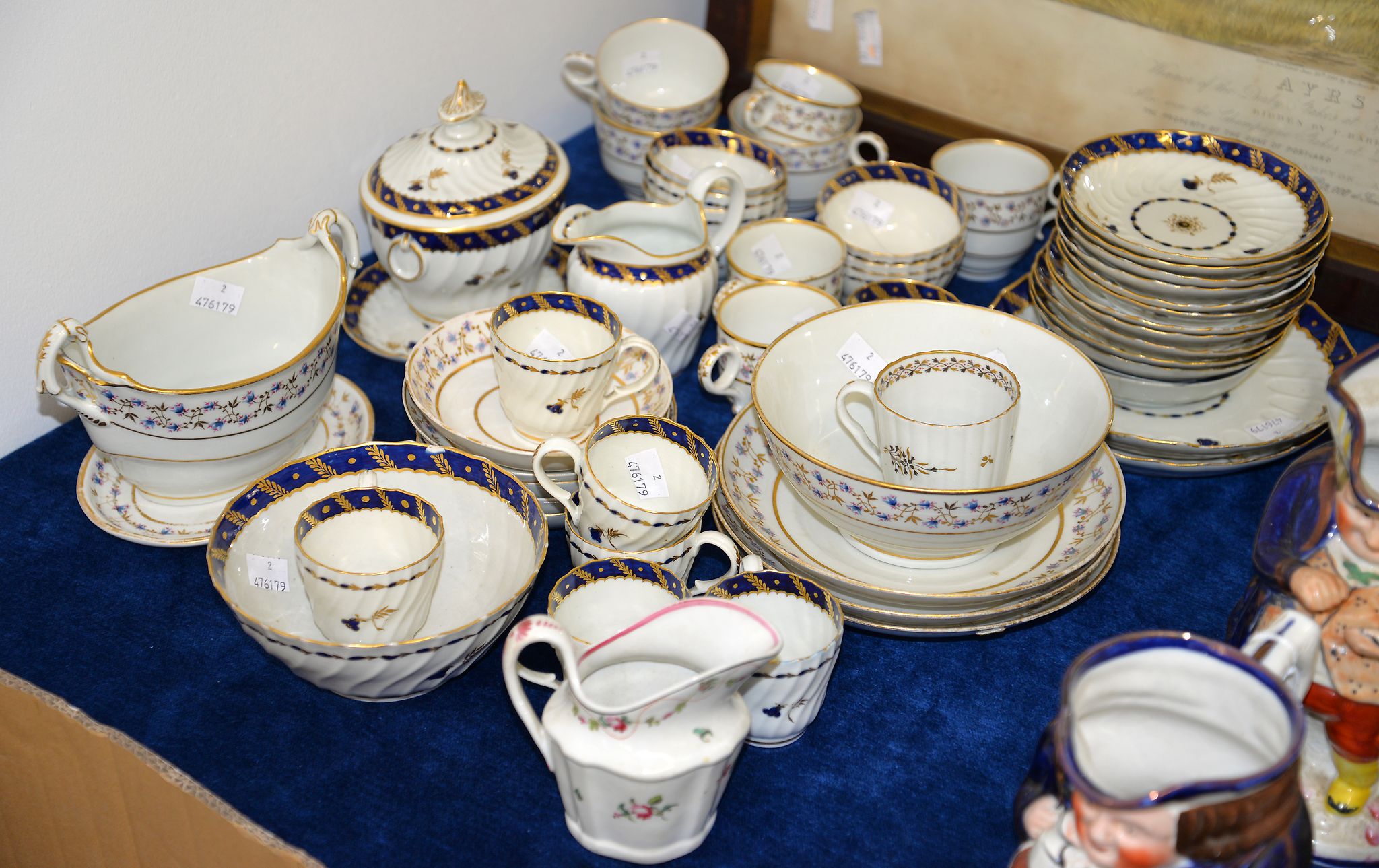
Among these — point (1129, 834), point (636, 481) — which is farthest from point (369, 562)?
point (1129, 834)

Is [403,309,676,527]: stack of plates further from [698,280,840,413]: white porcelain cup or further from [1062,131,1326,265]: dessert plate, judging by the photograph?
[1062,131,1326,265]: dessert plate

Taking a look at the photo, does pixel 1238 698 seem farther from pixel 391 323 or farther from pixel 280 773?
pixel 391 323

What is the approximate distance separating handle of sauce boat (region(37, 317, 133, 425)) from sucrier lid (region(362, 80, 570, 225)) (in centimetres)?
56

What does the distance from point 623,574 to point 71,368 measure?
781 millimetres

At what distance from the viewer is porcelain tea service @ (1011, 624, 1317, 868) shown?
3.20 ft

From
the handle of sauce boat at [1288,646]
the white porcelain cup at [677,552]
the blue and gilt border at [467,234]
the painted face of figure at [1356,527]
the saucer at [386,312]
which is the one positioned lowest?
the saucer at [386,312]

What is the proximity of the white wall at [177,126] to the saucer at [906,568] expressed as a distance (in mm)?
1024

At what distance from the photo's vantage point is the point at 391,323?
7.19 ft

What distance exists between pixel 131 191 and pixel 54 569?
63 cm


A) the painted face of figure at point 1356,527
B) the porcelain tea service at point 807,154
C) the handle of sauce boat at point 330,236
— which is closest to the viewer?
the painted face of figure at point 1356,527

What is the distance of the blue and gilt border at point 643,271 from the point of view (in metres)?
1.98

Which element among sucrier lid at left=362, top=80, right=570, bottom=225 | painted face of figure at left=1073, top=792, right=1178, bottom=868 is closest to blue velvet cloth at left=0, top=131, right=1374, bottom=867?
painted face of figure at left=1073, top=792, right=1178, bottom=868

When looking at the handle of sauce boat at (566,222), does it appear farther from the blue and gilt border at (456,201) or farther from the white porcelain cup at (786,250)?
the white porcelain cup at (786,250)

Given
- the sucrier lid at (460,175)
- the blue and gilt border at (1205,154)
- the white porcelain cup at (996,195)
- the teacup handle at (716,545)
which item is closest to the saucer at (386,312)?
the sucrier lid at (460,175)
